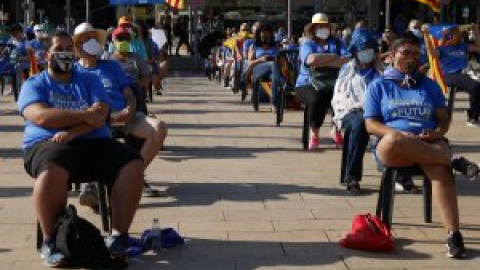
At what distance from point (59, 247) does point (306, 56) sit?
4998mm

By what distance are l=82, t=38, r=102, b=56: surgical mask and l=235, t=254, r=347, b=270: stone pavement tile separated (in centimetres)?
249

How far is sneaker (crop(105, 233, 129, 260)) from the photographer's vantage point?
5395 mm

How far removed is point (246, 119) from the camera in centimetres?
1323

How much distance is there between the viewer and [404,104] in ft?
20.4

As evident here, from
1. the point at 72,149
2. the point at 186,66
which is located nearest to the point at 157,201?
the point at 72,149

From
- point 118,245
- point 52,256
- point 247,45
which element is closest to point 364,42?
point 118,245

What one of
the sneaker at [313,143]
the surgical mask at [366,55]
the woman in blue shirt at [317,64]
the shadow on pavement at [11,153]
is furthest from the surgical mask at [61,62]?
the sneaker at [313,143]

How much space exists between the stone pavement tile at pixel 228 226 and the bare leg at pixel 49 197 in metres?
1.16

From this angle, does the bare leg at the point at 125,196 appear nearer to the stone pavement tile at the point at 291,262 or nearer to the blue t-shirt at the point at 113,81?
the stone pavement tile at the point at 291,262

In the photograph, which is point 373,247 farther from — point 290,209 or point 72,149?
point 72,149

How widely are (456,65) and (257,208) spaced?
6.28m

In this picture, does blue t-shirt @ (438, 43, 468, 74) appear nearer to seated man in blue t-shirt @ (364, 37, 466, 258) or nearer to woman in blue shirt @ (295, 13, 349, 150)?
woman in blue shirt @ (295, 13, 349, 150)

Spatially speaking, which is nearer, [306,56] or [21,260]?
[21,260]

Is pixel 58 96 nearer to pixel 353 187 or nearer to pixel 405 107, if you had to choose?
pixel 405 107
